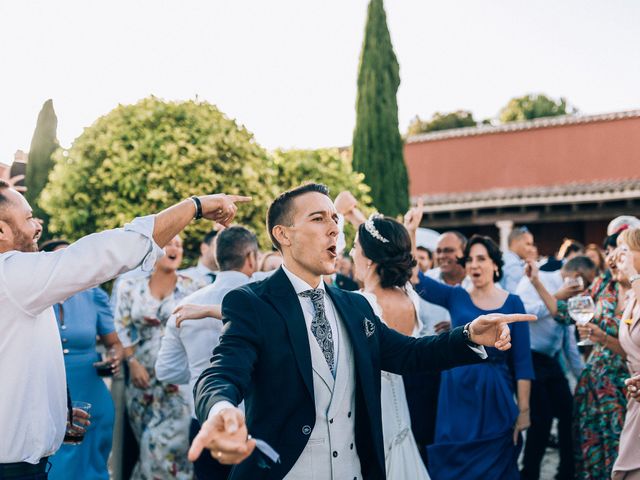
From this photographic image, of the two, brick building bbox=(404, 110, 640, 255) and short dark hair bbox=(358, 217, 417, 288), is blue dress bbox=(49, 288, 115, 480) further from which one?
brick building bbox=(404, 110, 640, 255)

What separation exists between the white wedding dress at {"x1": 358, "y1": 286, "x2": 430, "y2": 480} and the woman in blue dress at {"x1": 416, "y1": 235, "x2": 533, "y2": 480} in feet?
2.74

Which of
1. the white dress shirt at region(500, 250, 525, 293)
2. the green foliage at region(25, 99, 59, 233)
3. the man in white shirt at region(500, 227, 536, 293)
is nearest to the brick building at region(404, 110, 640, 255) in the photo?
the green foliage at region(25, 99, 59, 233)

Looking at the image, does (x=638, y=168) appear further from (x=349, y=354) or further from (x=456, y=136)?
(x=349, y=354)

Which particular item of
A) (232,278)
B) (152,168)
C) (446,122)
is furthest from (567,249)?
(446,122)

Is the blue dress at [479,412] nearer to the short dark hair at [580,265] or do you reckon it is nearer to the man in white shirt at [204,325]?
the man in white shirt at [204,325]

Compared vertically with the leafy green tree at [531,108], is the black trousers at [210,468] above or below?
below

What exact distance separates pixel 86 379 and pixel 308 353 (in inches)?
117

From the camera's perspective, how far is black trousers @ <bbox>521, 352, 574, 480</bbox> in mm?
6043

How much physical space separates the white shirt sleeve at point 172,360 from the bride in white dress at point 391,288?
1.34 metres

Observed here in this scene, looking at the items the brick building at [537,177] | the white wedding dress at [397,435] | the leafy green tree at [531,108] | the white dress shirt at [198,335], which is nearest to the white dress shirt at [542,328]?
the white wedding dress at [397,435]

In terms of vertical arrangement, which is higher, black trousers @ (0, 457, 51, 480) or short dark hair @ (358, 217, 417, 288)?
short dark hair @ (358, 217, 417, 288)

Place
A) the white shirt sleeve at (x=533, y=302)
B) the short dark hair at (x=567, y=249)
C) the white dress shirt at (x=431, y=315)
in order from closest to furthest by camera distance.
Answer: the white dress shirt at (x=431, y=315), the white shirt sleeve at (x=533, y=302), the short dark hair at (x=567, y=249)

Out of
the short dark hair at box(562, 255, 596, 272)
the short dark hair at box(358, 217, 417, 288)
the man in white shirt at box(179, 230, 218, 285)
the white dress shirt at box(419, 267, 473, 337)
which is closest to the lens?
the short dark hair at box(358, 217, 417, 288)

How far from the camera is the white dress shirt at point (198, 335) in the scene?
4.52 meters
